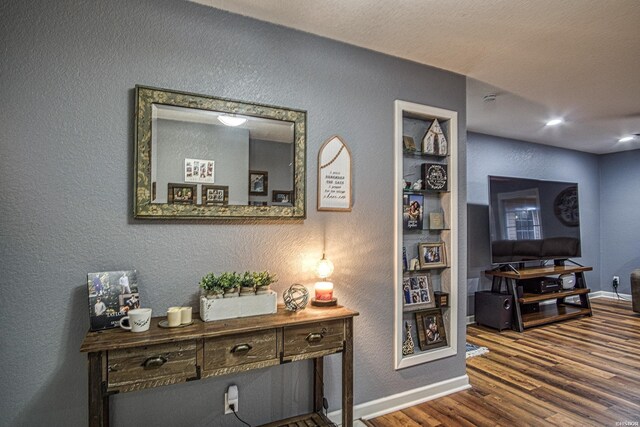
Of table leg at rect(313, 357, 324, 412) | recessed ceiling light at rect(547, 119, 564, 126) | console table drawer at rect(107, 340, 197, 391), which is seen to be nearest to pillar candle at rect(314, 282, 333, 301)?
table leg at rect(313, 357, 324, 412)

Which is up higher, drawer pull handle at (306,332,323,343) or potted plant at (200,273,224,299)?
potted plant at (200,273,224,299)

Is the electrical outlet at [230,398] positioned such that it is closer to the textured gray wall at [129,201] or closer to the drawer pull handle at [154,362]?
the textured gray wall at [129,201]

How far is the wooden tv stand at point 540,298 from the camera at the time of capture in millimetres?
3961

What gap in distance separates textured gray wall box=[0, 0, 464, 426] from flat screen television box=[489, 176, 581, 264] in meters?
2.61

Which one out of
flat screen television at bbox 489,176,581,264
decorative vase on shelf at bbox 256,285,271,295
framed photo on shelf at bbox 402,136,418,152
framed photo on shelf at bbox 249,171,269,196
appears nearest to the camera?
decorative vase on shelf at bbox 256,285,271,295

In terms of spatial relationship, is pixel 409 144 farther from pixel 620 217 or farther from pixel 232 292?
pixel 620 217

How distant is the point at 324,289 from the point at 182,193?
931 millimetres

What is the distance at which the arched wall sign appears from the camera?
2.08 metres

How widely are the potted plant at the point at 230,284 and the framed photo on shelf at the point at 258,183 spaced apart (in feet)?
1.53

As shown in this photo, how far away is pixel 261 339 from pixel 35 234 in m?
1.11

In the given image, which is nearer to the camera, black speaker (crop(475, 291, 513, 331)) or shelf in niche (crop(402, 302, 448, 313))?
shelf in niche (crop(402, 302, 448, 313))

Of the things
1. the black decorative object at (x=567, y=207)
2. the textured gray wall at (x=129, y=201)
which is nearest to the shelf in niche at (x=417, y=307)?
the textured gray wall at (x=129, y=201)

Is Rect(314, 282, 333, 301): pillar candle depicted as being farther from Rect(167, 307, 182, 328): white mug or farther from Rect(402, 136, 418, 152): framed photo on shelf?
Rect(402, 136, 418, 152): framed photo on shelf

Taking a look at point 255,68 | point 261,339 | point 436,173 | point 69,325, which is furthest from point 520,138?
point 69,325
